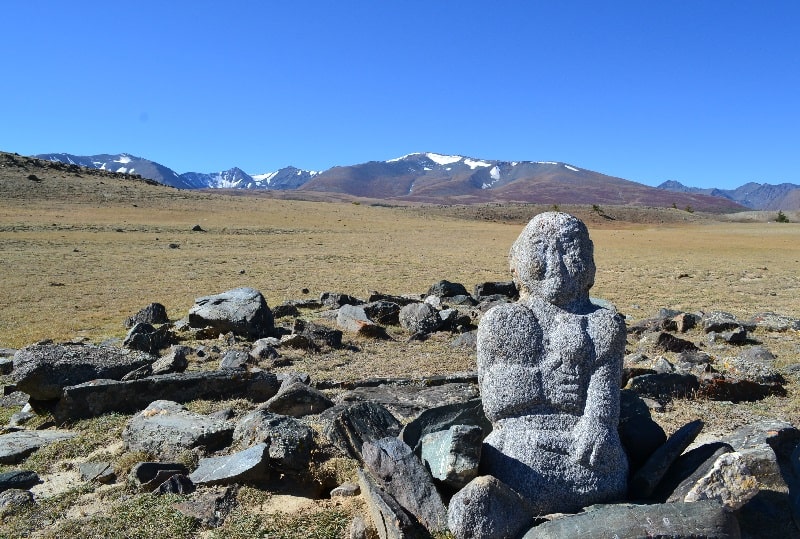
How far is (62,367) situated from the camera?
10.0m

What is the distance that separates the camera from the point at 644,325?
52.7ft

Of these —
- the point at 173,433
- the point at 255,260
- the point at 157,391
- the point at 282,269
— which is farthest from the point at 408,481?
the point at 255,260

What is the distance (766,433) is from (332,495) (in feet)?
15.5

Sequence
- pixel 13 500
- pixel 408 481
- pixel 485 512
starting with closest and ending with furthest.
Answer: pixel 485 512
pixel 408 481
pixel 13 500

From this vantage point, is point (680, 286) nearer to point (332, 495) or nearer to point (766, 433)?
point (766, 433)

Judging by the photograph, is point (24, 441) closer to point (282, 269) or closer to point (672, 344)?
point (672, 344)

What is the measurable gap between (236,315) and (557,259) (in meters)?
10.7

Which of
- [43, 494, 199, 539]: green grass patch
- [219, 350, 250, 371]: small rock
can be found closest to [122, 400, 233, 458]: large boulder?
[43, 494, 199, 539]: green grass patch

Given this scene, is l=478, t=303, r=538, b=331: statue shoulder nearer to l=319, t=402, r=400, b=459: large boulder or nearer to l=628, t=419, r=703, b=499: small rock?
l=628, t=419, r=703, b=499: small rock

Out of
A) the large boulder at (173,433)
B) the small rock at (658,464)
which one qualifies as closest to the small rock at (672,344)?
the small rock at (658,464)

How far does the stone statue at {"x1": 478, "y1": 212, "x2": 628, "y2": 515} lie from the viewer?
18.4ft

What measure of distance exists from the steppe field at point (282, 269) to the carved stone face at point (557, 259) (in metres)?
2.93

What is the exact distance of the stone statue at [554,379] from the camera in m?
5.59

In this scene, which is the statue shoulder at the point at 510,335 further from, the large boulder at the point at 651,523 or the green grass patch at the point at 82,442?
the green grass patch at the point at 82,442
